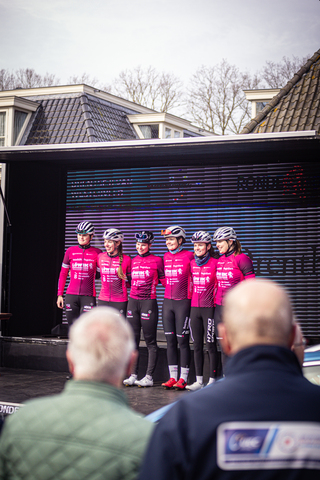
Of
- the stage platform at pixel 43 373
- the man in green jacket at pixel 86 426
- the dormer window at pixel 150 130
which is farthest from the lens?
the dormer window at pixel 150 130

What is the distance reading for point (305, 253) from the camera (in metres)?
8.62

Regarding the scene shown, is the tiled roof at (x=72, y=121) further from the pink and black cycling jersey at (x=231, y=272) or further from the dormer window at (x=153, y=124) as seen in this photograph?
the pink and black cycling jersey at (x=231, y=272)

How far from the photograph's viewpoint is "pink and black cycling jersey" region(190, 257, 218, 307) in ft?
25.1

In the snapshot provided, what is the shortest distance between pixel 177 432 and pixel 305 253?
7.56 m

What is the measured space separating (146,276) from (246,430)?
6712 mm

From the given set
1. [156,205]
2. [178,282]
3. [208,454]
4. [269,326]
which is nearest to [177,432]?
[208,454]

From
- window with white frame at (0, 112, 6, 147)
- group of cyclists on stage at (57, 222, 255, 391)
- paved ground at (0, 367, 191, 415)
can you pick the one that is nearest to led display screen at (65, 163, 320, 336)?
group of cyclists on stage at (57, 222, 255, 391)

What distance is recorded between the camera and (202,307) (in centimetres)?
766

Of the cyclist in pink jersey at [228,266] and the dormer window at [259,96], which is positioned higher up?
the dormer window at [259,96]

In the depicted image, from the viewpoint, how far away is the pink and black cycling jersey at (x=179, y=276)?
788cm

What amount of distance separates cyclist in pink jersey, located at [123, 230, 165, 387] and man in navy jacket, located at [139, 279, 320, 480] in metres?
6.57

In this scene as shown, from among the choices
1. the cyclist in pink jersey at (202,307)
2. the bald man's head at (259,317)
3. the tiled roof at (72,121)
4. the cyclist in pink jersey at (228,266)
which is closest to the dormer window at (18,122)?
the tiled roof at (72,121)

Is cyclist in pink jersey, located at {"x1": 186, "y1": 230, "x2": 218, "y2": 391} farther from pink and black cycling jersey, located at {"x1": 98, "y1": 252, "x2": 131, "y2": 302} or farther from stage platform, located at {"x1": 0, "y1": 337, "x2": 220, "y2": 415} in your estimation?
pink and black cycling jersey, located at {"x1": 98, "y1": 252, "x2": 131, "y2": 302}

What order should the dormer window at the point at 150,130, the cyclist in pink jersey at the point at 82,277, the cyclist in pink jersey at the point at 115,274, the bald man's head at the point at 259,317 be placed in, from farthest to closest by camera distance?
the dormer window at the point at 150,130 → the cyclist in pink jersey at the point at 82,277 → the cyclist in pink jersey at the point at 115,274 → the bald man's head at the point at 259,317
